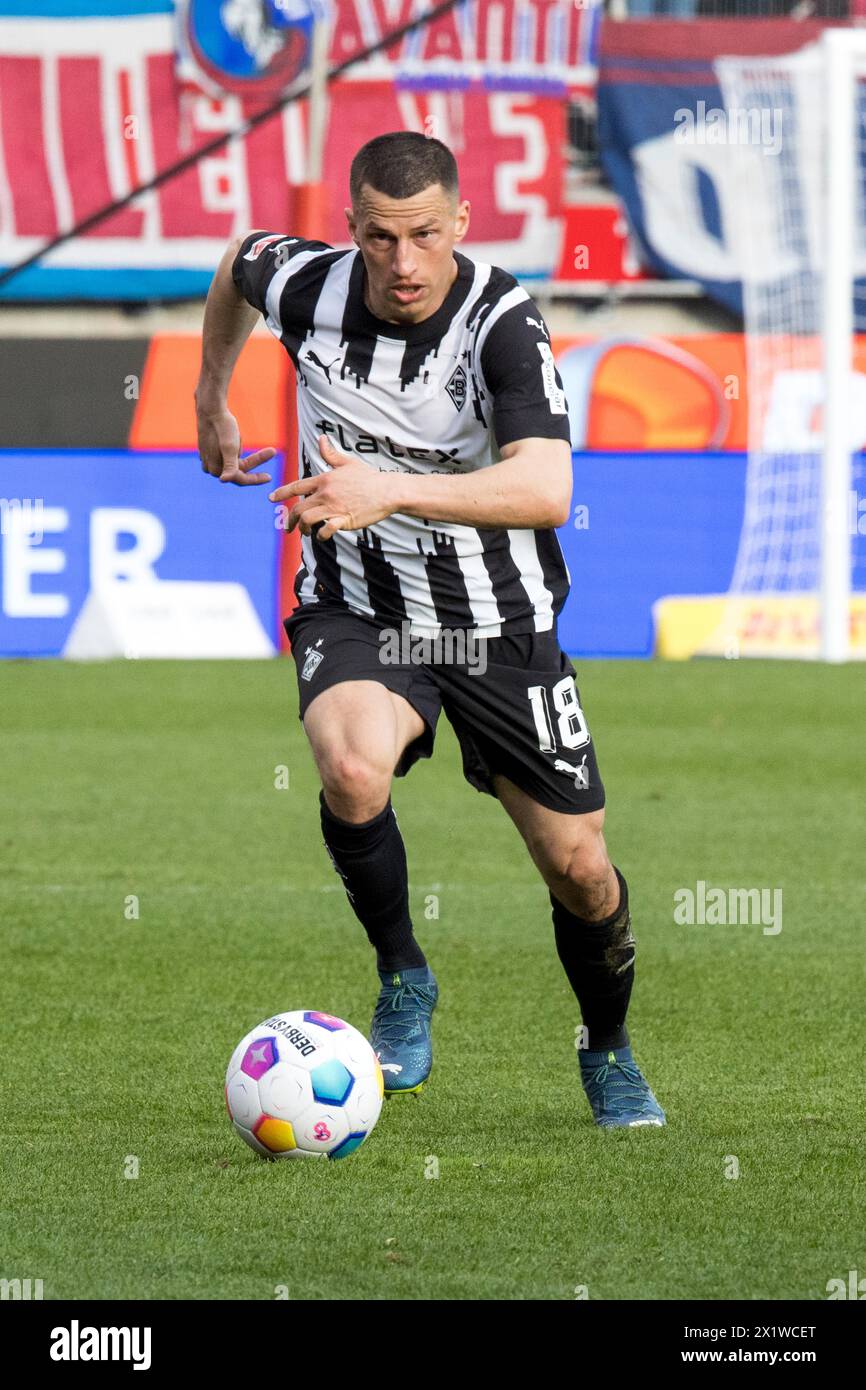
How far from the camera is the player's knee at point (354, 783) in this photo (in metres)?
4.30

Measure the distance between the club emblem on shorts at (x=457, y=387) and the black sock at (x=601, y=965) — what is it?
103 centimetres

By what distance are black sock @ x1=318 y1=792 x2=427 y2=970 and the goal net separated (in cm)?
1090

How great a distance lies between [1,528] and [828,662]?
6.13 meters

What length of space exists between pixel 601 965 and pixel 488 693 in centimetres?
63

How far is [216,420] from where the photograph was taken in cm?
488

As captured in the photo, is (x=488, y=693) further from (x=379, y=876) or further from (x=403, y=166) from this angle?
(x=403, y=166)

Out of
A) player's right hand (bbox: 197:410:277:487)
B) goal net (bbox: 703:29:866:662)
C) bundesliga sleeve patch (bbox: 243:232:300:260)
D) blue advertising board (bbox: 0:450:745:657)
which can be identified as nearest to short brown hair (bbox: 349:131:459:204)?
bundesliga sleeve patch (bbox: 243:232:300:260)

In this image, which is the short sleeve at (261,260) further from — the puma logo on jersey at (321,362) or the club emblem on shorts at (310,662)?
the club emblem on shorts at (310,662)

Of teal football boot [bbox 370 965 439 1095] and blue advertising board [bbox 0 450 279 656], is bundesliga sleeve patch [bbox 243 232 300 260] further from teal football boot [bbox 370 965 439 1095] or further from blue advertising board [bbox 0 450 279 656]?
blue advertising board [bbox 0 450 279 656]

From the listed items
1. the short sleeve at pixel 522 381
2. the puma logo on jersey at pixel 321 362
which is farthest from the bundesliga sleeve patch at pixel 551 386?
the puma logo on jersey at pixel 321 362

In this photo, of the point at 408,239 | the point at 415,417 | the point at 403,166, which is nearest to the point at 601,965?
the point at 415,417

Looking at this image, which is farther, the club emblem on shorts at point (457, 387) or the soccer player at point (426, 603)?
the club emblem on shorts at point (457, 387)

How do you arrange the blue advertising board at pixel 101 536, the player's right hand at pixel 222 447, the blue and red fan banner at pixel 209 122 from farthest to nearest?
1. the blue and red fan banner at pixel 209 122
2. the blue advertising board at pixel 101 536
3. the player's right hand at pixel 222 447

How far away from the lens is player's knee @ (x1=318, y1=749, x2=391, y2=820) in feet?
14.1
